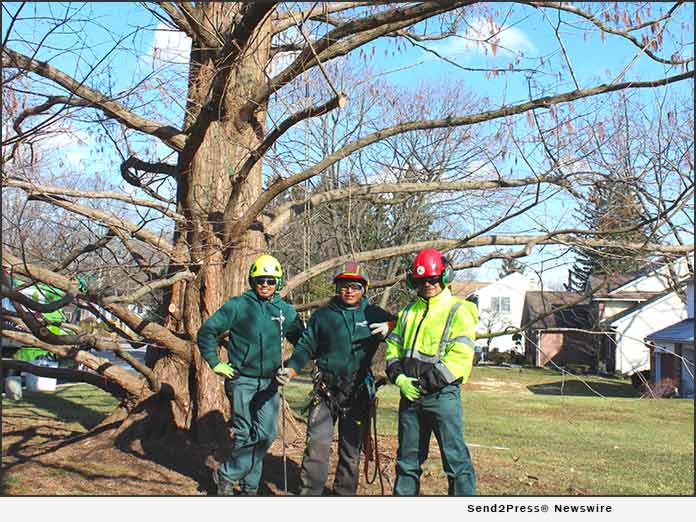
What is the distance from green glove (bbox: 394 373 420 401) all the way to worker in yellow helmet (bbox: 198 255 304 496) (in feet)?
4.49

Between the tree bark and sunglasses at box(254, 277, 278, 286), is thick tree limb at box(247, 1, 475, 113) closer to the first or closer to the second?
the tree bark

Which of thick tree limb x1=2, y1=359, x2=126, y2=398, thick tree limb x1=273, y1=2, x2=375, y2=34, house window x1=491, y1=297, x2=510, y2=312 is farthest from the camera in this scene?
house window x1=491, y1=297, x2=510, y2=312

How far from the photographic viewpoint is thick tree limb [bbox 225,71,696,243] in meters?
6.80

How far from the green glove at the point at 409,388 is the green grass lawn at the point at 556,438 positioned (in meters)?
1.63

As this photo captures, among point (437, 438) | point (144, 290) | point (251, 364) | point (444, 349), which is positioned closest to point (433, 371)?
point (444, 349)

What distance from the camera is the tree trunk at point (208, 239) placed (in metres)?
7.84

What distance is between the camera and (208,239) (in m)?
7.84

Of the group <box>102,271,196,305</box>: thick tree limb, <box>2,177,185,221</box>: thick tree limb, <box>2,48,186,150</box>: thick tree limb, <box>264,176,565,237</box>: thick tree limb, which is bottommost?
<box>102,271,196,305</box>: thick tree limb

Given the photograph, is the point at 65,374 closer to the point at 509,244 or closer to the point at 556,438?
the point at 509,244

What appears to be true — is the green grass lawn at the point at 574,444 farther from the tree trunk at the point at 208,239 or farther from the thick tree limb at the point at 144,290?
the thick tree limb at the point at 144,290

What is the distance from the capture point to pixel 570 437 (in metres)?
12.4

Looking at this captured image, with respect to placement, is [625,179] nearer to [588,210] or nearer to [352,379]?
[588,210]

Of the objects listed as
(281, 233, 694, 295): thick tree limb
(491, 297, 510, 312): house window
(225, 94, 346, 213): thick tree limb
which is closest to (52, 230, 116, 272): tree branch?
(225, 94, 346, 213): thick tree limb

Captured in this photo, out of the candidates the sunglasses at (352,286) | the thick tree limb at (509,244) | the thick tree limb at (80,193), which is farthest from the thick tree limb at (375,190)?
the sunglasses at (352,286)
